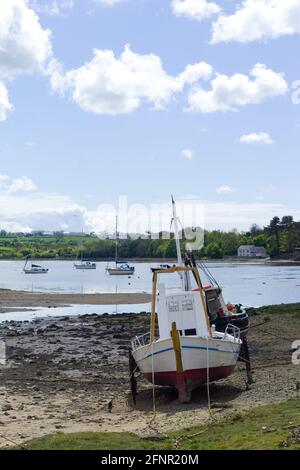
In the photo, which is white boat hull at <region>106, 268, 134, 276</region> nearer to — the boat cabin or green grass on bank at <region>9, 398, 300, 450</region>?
the boat cabin

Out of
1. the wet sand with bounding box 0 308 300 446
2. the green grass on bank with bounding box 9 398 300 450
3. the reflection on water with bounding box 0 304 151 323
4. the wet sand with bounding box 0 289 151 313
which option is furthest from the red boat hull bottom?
the wet sand with bounding box 0 289 151 313

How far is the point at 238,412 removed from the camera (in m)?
15.8

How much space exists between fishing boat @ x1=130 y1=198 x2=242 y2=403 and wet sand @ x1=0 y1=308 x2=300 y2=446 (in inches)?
28.5

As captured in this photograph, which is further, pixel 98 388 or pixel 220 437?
pixel 98 388

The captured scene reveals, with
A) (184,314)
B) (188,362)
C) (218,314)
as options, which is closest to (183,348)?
(188,362)

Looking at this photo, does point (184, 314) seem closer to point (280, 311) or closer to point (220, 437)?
point (220, 437)

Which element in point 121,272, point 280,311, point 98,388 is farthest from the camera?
point 121,272

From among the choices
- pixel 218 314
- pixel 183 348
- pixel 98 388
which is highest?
pixel 183 348

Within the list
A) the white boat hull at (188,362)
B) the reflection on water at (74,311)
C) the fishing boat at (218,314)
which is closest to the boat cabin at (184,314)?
the white boat hull at (188,362)

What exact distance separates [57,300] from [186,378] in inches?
1962

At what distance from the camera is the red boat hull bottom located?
19.4 metres

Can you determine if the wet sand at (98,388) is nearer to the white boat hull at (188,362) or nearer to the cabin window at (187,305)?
the white boat hull at (188,362)

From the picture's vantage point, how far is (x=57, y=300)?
68.0 m
